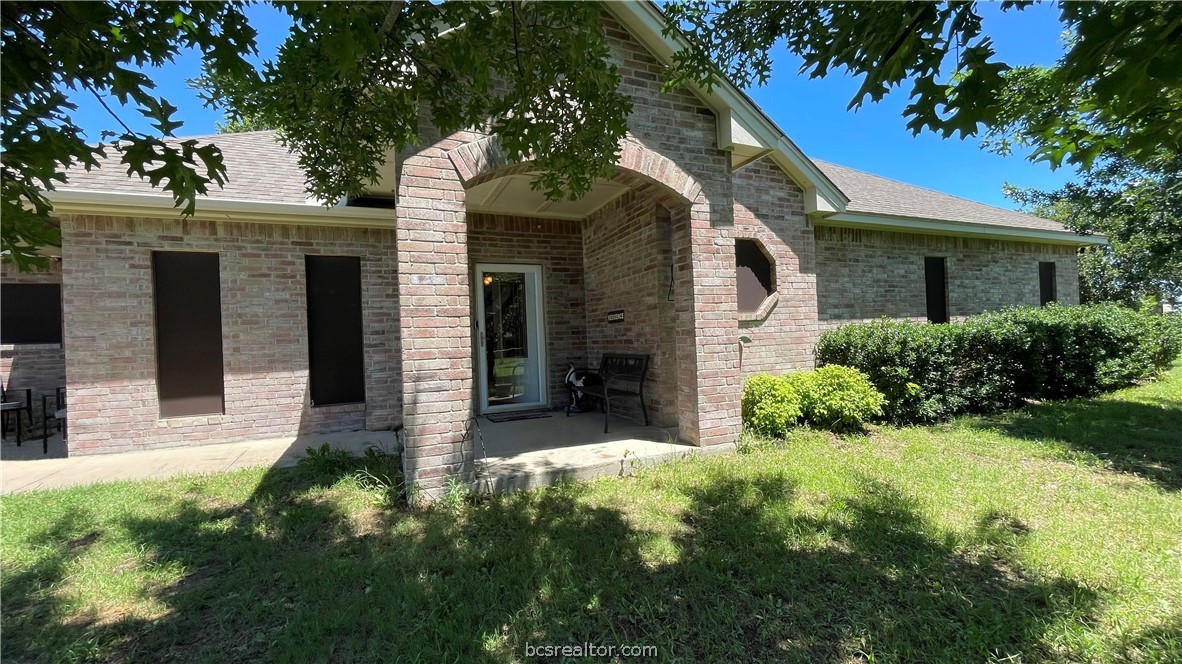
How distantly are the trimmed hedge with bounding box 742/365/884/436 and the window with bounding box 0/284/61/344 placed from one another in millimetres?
10426

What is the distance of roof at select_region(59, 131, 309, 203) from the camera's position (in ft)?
19.5

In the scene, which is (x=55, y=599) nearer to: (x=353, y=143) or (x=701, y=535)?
(x=353, y=143)

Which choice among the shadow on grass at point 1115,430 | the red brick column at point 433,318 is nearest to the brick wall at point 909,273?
the shadow on grass at point 1115,430

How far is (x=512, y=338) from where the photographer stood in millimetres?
7895

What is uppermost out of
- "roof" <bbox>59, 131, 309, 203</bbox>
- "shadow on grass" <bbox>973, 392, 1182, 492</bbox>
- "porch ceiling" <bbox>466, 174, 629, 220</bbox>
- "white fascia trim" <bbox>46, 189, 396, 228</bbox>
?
"roof" <bbox>59, 131, 309, 203</bbox>

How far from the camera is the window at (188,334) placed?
6.26 metres

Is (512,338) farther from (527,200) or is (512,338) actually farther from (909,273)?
(909,273)

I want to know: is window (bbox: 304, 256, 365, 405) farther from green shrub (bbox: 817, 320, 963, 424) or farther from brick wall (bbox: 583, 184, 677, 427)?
green shrub (bbox: 817, 320, 963, 424)

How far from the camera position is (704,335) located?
5133 millimetres

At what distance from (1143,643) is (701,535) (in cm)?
221

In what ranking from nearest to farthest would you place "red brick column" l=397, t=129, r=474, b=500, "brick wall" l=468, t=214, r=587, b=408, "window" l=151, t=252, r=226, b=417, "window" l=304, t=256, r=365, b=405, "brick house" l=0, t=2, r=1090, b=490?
"red brick column" l=397, t=129, r=474, b=500 → "brick house" l=0, t=2, r=1090, b=490 → "window" l=151, t=252, r=226, b=417 → "window" l=304, t=256, r=365, b=405 → "brick wall" l=468, t=214, r=587, b=408

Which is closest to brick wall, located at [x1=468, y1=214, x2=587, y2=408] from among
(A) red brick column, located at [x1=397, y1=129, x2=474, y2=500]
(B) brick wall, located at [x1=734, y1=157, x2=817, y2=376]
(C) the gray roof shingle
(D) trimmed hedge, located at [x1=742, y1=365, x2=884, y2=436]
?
(C) the gray roof shingle

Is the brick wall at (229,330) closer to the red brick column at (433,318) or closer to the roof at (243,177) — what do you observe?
the roof at (243,177)

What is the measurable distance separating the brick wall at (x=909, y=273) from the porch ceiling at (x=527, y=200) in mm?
4263
